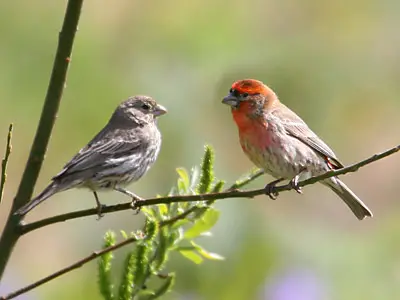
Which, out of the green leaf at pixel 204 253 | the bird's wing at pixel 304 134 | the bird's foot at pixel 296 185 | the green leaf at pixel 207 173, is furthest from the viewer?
the bird's wing at pixel 304 134

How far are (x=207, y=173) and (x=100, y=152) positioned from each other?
221cm

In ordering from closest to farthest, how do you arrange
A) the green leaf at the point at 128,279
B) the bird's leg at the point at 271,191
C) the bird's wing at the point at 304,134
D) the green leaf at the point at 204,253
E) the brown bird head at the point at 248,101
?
the green leaf at the point at 128,279
the green leaf at the point at 204,253
the bird's leg at the point at 271,191
the bird's wing at the point at 304,134
the brown bird head at the point at 248,101

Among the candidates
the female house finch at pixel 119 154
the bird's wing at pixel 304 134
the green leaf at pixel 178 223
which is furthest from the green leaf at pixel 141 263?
the bird's wing at pixel 304 134

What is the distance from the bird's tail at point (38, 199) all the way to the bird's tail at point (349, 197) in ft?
5.49

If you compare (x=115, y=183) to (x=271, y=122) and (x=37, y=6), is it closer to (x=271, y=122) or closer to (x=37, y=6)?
(x=271, y=122)

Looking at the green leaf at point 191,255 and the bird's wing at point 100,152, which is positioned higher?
the green leaf at point 191,255

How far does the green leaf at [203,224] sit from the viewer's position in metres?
3.32

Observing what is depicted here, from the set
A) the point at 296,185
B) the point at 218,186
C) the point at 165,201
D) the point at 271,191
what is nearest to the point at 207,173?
the point at 218,186

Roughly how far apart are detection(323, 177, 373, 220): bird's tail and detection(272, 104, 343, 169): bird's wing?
0.09m

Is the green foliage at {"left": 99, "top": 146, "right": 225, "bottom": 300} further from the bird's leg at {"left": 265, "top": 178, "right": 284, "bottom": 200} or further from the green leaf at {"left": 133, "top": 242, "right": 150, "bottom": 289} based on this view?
the bird's leg at {"left": 265, "top": 178, "right": 284, "bottom": 200}

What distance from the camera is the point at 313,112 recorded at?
1250 centimetres

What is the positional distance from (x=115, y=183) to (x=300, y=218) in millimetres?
6543

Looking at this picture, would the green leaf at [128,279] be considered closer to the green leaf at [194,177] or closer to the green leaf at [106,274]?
the green leaf at [106,274]

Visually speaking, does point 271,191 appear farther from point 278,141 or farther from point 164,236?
point 278,141
